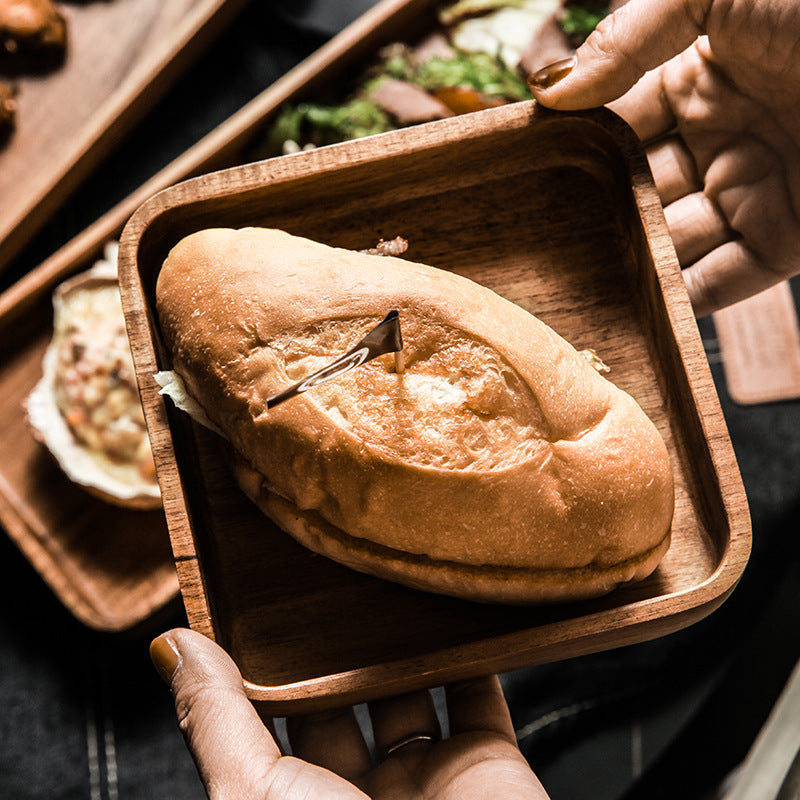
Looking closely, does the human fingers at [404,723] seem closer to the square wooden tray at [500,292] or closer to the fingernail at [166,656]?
the square wooden tray at [500,292]

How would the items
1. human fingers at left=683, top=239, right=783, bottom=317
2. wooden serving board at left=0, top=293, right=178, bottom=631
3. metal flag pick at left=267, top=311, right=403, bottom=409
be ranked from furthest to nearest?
wooden serving board at left=0, top=293, right=178, bottom=631 → human fingers at left=683, top=239, right=783, bottom=317 → metal flag pick at left=267, top=311, right=403, bottom=409

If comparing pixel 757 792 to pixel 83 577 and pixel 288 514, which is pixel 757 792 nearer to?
pixel 288 514

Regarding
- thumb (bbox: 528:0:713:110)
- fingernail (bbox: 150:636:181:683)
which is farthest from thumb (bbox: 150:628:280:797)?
thumb (bbox: 528:0:713:110)

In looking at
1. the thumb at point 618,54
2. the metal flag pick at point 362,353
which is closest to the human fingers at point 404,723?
the metal flag pick at point 362,353

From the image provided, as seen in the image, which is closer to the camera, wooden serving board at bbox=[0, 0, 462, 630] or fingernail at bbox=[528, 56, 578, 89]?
fingernail at bbox=[528, 56, 578, 89]

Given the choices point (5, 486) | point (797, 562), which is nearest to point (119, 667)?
point (5, 486)

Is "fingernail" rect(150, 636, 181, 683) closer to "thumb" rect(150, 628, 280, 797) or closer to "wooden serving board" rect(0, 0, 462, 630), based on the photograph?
"thumb" rect(150, 628, 280, 797)

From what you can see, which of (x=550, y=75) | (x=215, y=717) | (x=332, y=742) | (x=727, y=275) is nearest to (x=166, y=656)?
(x=215, y=717)
